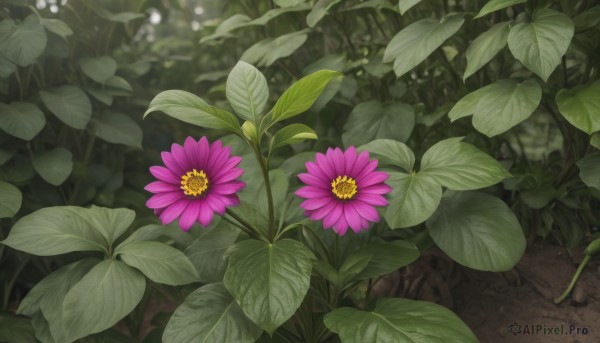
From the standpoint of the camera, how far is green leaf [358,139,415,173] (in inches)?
52.7

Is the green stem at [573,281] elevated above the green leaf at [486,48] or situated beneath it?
situated beneath

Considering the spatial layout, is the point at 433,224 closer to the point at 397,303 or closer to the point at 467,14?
the point at 397,303

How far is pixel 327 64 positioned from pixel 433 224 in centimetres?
76

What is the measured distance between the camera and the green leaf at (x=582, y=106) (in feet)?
4.11

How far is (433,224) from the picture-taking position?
→ 1340mm

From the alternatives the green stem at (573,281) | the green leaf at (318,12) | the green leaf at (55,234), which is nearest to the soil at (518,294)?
the green stem at (573,281)

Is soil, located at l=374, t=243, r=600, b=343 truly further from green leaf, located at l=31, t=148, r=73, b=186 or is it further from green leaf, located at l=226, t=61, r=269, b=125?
green leaf, located at l=31, t=148, r=73, b=186

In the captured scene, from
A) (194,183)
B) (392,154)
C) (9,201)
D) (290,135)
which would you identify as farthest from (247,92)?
(9,201)

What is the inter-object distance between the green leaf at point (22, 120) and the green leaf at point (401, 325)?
1156 millimetres

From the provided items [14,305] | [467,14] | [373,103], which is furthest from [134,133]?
[467,14]

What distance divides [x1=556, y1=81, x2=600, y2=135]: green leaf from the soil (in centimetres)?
55

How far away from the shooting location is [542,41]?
126cm

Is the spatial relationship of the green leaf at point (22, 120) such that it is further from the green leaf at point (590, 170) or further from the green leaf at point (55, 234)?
the green leaf at point (590, 170)

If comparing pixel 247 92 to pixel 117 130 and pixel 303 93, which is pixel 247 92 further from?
pixel 117 130
